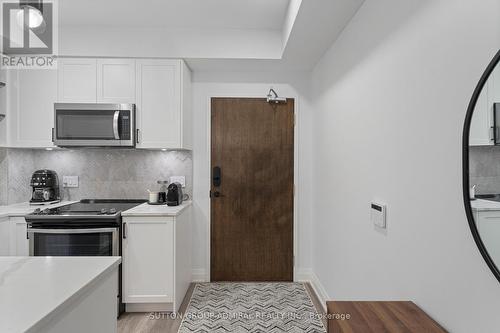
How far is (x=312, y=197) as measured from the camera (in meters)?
3.39

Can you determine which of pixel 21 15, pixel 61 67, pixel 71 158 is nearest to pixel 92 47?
pixel 61 67

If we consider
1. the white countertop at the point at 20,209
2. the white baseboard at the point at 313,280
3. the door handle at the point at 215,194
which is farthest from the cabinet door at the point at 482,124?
the white countertop at the point at 20,209

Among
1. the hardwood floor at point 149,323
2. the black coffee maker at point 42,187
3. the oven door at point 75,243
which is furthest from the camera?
the black coffee maker at point 42,187

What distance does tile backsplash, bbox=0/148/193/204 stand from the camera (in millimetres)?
3160

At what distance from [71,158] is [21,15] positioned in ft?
6.52

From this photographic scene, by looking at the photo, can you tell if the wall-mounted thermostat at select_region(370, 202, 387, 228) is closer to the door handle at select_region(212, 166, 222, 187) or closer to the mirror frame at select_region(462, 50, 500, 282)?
the mirror frame at select_region(462, 50, 500, 282)

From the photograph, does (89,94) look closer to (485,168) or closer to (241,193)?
(241,193)

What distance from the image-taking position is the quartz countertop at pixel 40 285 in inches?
30.1

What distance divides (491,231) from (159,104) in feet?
8.96

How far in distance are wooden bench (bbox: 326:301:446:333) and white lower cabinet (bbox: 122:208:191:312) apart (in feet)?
5.51

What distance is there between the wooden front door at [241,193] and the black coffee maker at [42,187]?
1.68 m

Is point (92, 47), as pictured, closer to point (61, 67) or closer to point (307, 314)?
point (61, 67)

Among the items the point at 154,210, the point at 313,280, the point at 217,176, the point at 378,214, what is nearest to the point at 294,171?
the point at 217,176

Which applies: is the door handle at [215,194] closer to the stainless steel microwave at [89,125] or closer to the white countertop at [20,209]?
the stainless steel microwave at [89,125]
